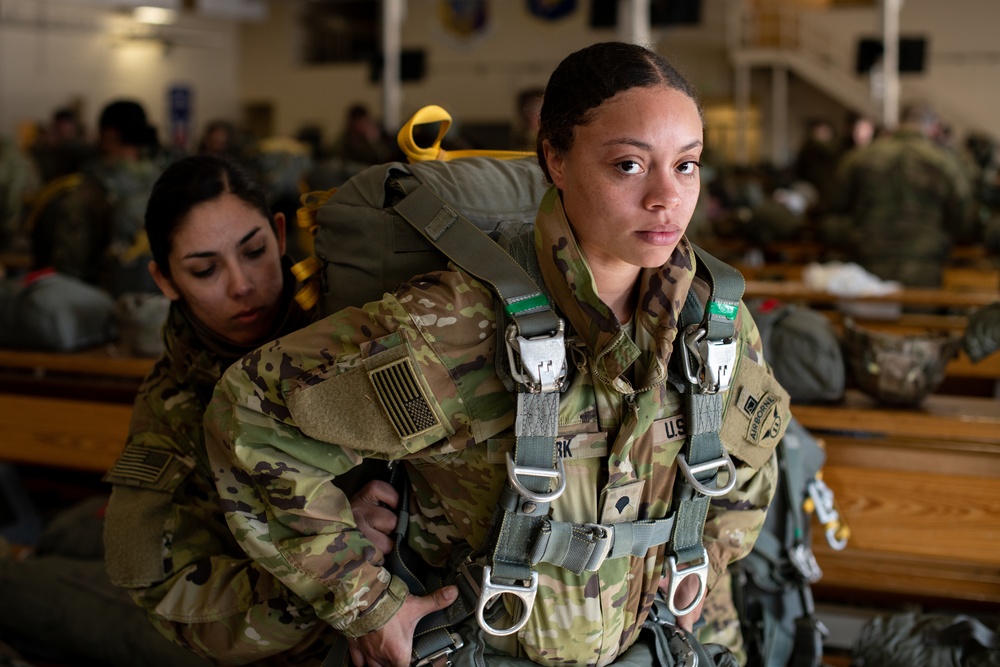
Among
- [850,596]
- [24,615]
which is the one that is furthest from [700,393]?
[24,615]

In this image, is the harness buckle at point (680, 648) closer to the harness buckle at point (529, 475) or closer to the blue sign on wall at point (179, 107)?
the harness buckle at point (529, 475)

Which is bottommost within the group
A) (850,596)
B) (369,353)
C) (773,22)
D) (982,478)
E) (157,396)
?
(850,596)

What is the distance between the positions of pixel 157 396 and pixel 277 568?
1.83ft

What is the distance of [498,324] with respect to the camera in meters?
1.41

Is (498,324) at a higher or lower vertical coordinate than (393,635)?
higher

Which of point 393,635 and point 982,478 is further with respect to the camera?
point 982,478

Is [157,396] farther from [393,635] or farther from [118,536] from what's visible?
[393,635]

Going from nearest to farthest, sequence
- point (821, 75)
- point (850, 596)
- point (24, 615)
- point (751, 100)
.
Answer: point (24, 615), point (850, 596), point (821, 75), point (751, 100)

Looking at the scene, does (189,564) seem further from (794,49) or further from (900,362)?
(794,49)

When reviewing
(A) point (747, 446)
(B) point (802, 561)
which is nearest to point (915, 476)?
(B) point (802, 561)

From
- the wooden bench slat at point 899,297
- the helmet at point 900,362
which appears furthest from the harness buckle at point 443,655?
the wooden bench slat at point 899,297

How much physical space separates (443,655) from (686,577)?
1.35 ft

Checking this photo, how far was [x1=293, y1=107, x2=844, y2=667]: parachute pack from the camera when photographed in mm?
1392

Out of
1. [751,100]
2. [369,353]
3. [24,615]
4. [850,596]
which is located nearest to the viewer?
[369,353]
